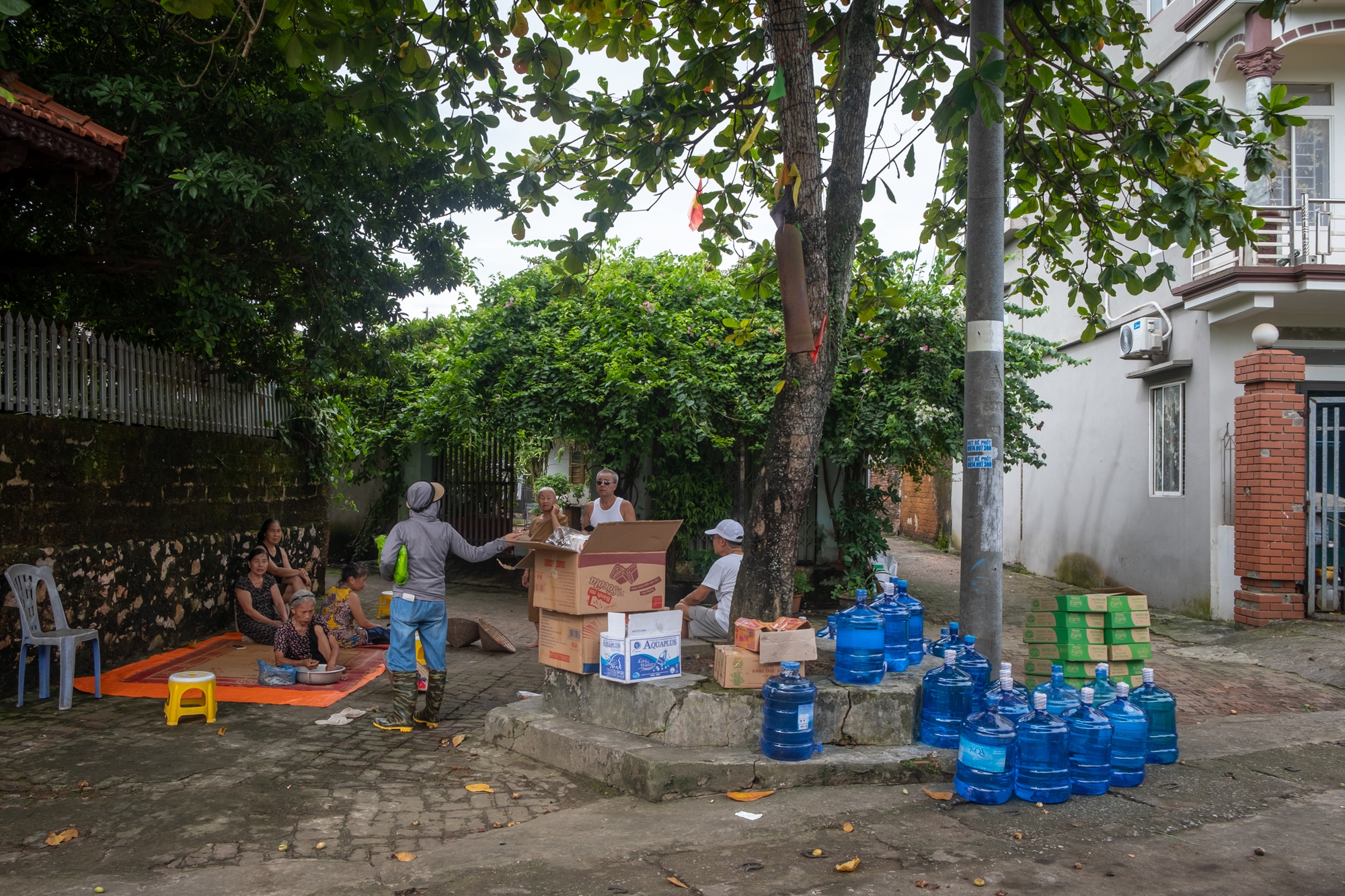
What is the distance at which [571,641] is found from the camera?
19.3 ft

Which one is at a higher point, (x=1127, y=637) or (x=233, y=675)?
(x=1127, y=637)

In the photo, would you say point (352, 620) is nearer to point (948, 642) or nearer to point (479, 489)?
point (479, 489)

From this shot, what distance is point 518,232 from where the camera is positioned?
6.70 m

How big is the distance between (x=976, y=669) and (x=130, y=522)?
Result: 7171 mm

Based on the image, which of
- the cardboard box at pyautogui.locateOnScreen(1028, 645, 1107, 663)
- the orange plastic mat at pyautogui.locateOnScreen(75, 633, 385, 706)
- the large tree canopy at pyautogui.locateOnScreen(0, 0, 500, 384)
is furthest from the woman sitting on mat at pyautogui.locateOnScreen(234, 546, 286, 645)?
the cardboard box at pyautogui.locateOnScreen(1028, 645, 1107, 663)

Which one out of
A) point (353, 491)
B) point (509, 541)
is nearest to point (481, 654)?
point (509, 541)

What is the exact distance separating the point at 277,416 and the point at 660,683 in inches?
298

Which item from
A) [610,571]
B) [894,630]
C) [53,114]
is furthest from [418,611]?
[53,114]

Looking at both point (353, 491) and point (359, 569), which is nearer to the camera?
point (359, 569)

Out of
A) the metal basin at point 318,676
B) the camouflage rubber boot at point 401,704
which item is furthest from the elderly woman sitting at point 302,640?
the camouflage rubber boot at point 401,704

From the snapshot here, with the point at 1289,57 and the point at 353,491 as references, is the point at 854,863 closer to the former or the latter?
the point at 1289,57

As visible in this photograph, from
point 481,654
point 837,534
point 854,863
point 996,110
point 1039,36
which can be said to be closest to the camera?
point 854,863

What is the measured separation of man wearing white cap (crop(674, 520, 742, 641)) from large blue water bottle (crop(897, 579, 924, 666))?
1312 millimetres

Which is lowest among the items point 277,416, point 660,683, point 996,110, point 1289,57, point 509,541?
point 660,683
